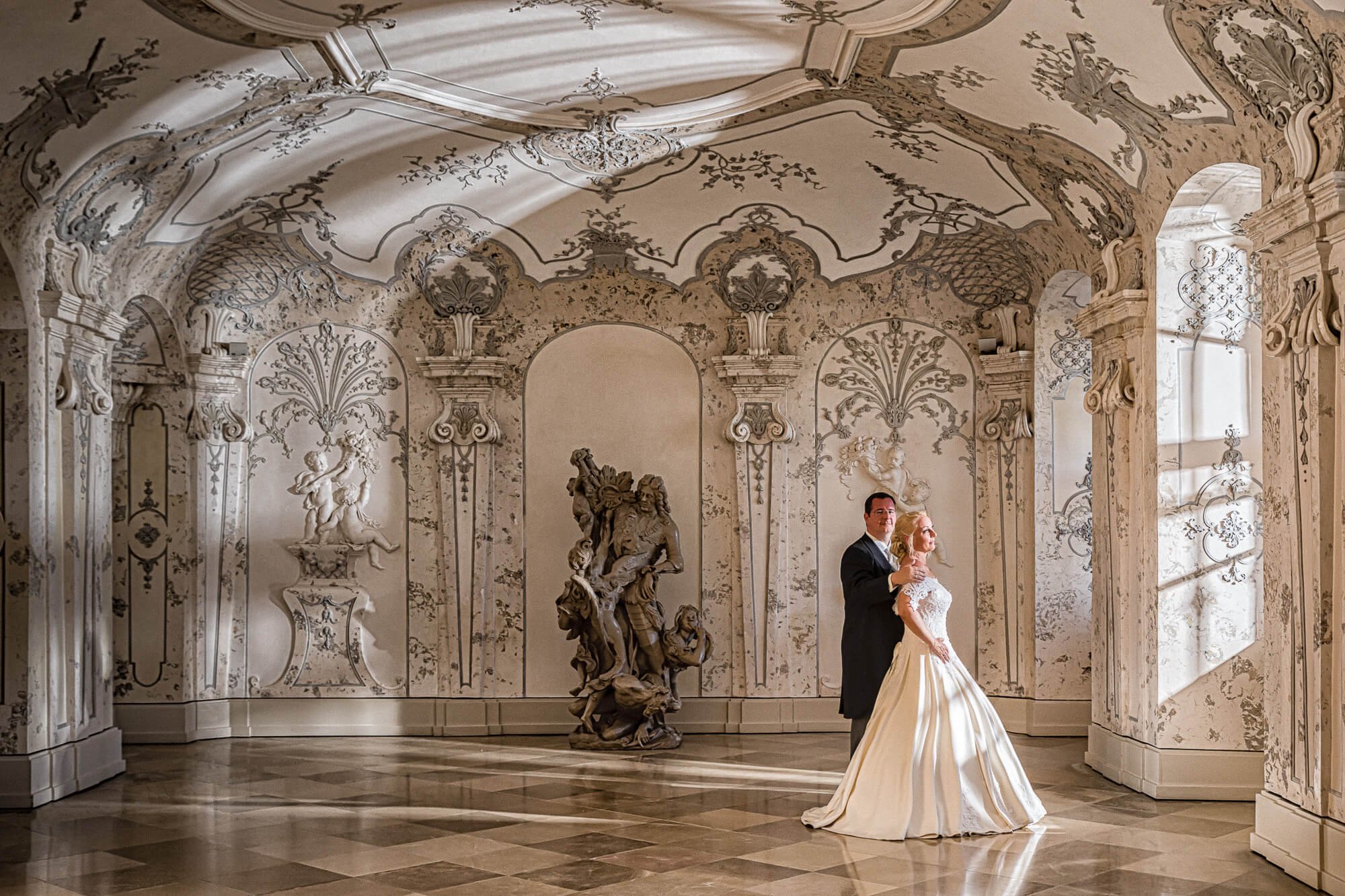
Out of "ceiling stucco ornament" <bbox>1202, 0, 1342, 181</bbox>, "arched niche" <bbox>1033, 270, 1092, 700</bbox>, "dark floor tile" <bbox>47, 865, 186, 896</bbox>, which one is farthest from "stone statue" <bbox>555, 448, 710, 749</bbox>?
"ceiling stucco ornament" <bbox>1202, 0, 1342, 181</bbox>

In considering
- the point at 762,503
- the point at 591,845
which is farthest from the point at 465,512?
the point at 591,845

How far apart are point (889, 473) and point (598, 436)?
7.15 feet

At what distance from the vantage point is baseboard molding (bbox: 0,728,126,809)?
7.08m

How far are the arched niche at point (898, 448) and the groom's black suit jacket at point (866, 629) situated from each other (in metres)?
2.98

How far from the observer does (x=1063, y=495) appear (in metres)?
9.60

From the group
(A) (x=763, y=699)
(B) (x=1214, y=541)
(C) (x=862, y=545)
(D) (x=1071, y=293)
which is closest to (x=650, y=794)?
(C) (x=862, y=545)

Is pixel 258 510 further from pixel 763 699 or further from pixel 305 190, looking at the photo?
pixel 763 699

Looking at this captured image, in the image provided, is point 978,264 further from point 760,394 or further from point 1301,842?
point 1301,842

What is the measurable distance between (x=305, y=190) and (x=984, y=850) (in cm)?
584

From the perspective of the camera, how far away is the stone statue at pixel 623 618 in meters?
8.85

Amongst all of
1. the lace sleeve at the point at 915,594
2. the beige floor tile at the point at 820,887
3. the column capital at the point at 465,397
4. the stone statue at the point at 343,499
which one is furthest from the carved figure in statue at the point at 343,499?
the beige floor tile at the point at 820,887

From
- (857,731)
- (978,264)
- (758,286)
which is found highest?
(978,264)

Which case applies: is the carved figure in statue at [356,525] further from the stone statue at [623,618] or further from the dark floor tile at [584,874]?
the dark floor tile at [584,874]

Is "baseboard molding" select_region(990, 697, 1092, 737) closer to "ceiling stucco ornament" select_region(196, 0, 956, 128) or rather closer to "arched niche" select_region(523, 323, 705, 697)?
"arched niche" select_region(523, 323, 705, 697)
